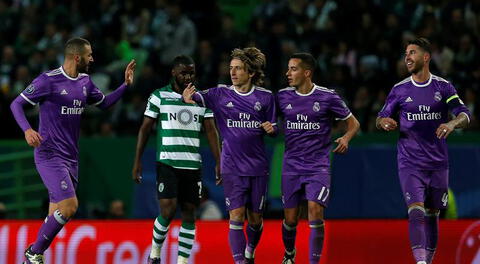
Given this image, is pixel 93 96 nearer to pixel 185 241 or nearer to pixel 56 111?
pixel 56 111

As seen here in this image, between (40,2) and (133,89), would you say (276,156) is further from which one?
(40,2)

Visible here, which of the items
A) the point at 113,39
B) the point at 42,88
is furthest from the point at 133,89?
the point at 42,88

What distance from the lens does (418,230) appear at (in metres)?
12.3

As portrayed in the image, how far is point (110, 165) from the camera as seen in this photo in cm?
1783

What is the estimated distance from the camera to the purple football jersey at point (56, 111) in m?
12.2

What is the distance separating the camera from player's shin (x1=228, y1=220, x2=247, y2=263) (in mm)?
12367

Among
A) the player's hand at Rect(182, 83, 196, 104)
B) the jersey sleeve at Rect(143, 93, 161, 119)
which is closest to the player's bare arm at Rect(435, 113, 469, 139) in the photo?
the player's hand at Rect(182, 83, 196, 104)

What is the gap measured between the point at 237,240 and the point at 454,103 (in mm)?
2793

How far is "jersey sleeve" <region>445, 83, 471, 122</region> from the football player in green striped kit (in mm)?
2741

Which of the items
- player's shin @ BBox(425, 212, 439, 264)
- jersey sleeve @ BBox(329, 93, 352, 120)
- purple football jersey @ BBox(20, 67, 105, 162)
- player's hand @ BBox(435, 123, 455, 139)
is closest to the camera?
player's hand @ BBox(435, 123, 455, 139)

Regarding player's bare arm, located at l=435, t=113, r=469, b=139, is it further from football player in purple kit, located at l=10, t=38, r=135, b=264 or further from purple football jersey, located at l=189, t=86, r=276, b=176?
football player in purple kit, located at l=10, t=38, r=135, b=264

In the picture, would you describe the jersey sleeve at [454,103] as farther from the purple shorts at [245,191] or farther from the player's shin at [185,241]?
the player's shin at [185,241]

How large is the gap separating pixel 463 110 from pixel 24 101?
4714 mm

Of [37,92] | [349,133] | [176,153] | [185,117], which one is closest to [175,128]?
[185,117]
